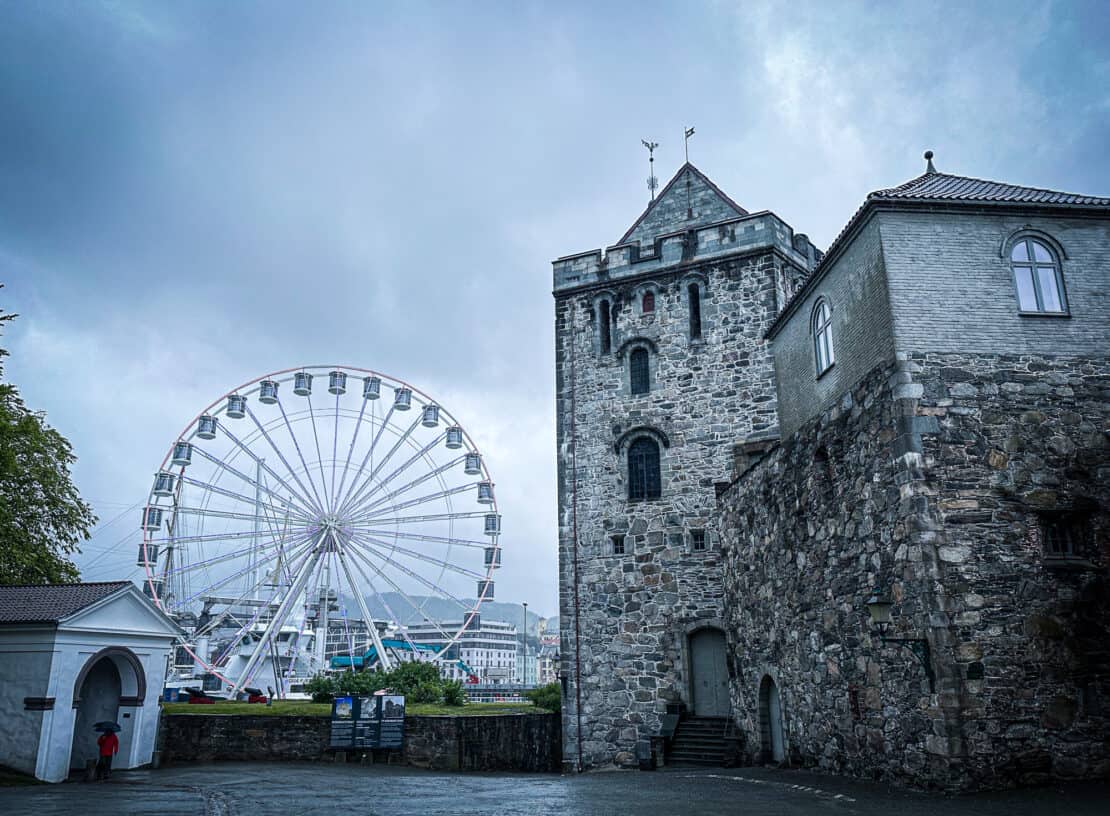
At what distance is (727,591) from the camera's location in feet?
56.0

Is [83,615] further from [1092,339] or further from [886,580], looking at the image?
[1092,339]

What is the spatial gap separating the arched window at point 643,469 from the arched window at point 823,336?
740cm

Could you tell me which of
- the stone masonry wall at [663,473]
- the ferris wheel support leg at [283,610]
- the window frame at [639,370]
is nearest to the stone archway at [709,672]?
the stone masonry wall at [663,473]

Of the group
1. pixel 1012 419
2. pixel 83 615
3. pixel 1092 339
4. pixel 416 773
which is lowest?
pixel 416 773

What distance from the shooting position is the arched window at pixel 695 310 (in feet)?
68.1

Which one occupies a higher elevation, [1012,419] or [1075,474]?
[1012,419]

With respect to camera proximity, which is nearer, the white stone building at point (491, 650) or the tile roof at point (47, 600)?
the tile roof at point (47, 600)

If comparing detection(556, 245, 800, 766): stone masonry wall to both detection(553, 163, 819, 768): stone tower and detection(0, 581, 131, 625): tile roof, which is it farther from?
detection(0, 581, 131, 625): tile roof

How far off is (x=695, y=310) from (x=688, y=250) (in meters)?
1.51

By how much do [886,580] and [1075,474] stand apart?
8.09ft

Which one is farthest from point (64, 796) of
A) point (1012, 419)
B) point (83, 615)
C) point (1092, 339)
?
point (1092, 339)

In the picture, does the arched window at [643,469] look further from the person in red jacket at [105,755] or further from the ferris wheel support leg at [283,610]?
the ferris wheel support leg at [283,610]

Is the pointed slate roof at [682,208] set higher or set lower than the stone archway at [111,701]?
higher

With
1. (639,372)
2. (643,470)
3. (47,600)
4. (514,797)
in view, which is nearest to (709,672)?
(643,470)
